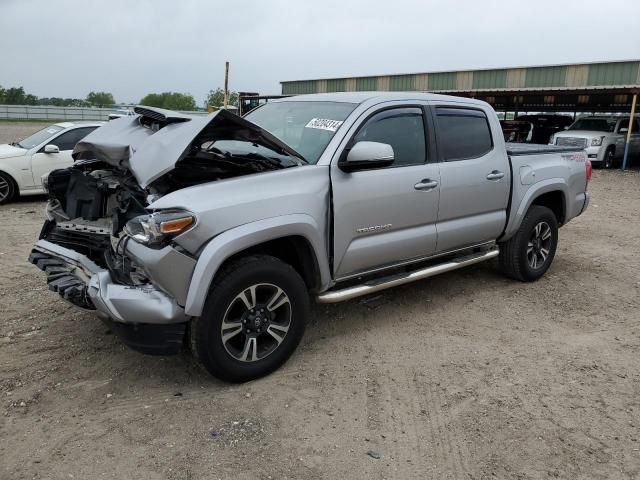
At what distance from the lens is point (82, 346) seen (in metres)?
4.02

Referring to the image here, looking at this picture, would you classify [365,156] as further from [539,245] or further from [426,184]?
[539,245]

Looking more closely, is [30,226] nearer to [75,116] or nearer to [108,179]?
[108,179]

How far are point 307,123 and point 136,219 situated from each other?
64.9 inches

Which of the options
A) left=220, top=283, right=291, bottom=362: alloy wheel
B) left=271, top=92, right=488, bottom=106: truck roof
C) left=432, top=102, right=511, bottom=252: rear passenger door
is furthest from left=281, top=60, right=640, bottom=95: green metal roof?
left=220, top=283, right=291, bottom=362: alloy wheel

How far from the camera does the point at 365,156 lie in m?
3.68

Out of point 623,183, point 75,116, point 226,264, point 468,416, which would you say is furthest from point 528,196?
point 75,116

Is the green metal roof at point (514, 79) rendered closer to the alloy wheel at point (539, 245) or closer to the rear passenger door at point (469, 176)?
the alloy wheel at point (539, 245)

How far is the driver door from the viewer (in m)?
9.41

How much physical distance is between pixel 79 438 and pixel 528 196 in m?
4.40

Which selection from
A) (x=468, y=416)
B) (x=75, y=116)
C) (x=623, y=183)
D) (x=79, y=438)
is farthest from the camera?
(x=75, y=116)

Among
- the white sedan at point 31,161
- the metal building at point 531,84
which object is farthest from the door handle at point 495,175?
the metal building at point 531,84

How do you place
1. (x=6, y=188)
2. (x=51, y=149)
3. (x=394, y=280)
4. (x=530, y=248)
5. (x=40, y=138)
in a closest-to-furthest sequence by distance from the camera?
(x=394, y=280) → (x=530, y=248) → (x=6, y=188) → (x=51, y=149) → (x=40, y=138)

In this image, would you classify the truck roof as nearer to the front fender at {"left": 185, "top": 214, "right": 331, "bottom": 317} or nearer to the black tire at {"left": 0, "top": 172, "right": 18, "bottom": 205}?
the front fender at {"left": 185, "top": 214, "right": 331, "bottom": 317}

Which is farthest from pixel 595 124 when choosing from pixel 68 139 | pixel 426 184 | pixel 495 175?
pixel 426 184
